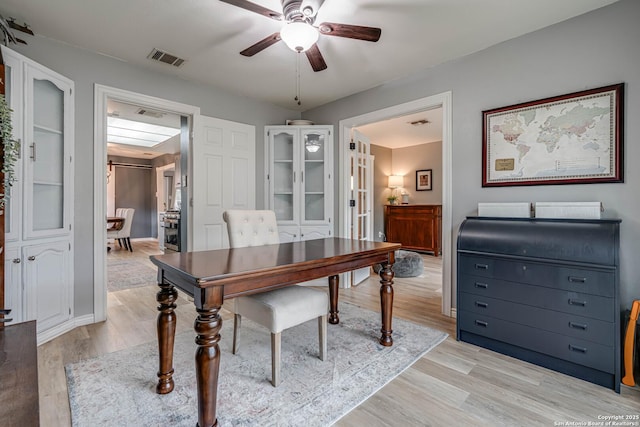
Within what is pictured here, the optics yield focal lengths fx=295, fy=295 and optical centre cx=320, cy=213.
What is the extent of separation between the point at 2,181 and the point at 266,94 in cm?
272

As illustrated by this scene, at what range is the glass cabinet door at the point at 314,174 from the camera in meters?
4.02

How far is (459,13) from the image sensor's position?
217 cm

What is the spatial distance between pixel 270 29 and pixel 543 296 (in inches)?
111

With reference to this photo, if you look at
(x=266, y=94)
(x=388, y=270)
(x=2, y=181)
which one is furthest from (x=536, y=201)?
(x=2, y=181)

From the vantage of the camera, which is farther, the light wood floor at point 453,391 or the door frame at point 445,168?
the door frame at point 445,168

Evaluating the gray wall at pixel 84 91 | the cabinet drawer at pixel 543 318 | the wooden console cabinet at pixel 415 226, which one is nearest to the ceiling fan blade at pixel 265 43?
the gray wall at pixel 84 91

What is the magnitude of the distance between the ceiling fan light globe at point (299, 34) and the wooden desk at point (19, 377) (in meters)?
1.95

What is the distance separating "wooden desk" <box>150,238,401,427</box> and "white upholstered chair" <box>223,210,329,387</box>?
0.81 feet

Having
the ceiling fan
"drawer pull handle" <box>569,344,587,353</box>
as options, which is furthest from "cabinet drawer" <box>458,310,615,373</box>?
the ceiling fan

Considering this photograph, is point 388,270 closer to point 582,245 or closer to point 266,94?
point 582,245

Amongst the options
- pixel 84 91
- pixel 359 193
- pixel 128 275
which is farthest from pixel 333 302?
pixel 128 275

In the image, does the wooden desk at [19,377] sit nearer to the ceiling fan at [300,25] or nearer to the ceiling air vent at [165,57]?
the ceiling fan at [300,25]

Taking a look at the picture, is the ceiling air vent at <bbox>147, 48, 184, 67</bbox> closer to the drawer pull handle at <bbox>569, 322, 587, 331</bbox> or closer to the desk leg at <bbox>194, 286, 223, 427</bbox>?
the desk leg at <bbox>194, 286, 223, 427</bbox>

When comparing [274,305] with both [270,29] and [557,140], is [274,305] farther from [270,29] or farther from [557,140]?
[557,140]
